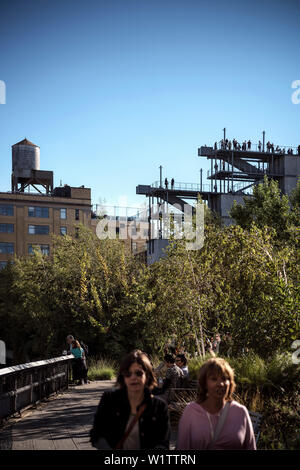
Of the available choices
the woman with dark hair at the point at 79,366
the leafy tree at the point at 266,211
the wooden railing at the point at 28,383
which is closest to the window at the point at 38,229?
the leafy tree at the point at 266,211

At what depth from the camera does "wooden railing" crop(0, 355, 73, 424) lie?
37.8 ft

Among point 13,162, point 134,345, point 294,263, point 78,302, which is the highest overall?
point 13,162

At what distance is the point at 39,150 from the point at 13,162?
506 cm

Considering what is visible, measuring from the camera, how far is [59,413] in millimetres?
13312

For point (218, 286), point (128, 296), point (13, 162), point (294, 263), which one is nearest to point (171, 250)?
point (218, 286)

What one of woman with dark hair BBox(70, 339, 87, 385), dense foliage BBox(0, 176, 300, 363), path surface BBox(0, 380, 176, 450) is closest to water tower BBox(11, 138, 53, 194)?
dense foliage BBox(0, 176, 300, 363)

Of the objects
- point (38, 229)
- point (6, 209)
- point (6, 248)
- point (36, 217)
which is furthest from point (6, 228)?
point (36, 217)

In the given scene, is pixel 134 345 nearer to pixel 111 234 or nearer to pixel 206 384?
pixel 111 234

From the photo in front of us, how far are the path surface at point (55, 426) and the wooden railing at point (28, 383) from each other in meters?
0.26

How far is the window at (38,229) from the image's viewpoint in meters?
91.6

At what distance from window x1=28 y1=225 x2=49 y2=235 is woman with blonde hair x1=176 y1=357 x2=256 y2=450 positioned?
88.8 metres

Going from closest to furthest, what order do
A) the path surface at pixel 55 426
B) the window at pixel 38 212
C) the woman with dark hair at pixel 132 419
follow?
the woman with dark hair at pixel 132 419 < the path surface at pixel 55 426 < the window at pixel 38 212

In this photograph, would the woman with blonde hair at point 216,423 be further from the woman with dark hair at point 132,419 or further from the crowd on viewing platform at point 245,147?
the crowd on viewing platform at point 245,147

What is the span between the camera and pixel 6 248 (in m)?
89.1
